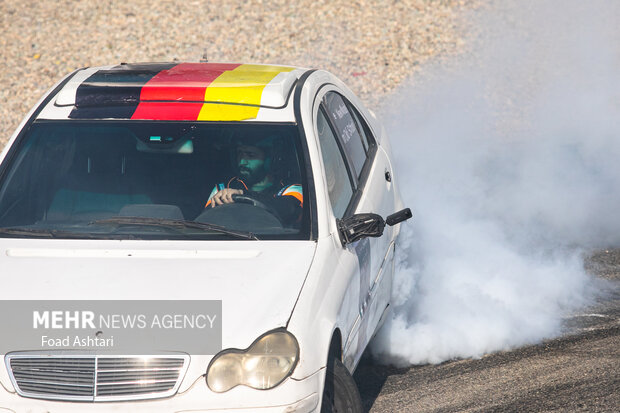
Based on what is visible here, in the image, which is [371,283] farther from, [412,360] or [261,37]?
[261,37]

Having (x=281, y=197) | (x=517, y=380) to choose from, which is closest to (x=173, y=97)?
(x=281, y=197)

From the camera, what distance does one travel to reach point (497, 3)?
50.0 feet

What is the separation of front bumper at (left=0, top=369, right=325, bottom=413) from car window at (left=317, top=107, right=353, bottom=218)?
4.24ft

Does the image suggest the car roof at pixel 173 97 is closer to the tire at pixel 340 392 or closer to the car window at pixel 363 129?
the car window at pixel 363 129

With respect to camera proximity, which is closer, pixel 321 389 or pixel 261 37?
pixel 321 389

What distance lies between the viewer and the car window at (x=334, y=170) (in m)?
4.74

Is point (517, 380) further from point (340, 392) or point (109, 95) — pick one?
point (109, 95)

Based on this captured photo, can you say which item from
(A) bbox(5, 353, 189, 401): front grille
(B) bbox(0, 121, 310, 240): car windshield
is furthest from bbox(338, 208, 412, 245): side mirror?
(A) bbox(5, 353, 189, 401): front grille

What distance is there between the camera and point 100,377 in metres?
3.58

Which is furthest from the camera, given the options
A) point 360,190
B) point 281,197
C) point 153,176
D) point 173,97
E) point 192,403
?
point 360,190

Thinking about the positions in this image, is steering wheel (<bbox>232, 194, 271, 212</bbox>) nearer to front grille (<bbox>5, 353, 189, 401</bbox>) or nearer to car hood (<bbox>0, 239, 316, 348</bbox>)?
car hood (<bbox>0, 239, 316, 348</bbox>)

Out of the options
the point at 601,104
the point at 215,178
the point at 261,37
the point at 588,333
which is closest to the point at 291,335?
the point at 215,178

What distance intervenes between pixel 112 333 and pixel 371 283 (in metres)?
1.67

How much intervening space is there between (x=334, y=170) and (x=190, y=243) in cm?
99
